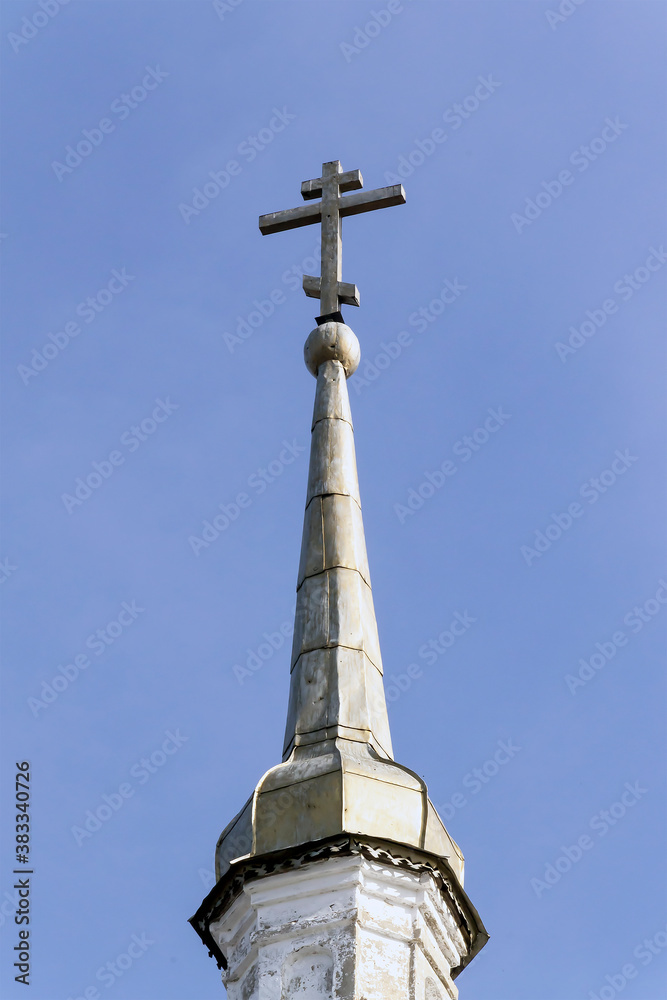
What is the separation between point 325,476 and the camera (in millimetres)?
12820

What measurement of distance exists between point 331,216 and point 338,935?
666 cm

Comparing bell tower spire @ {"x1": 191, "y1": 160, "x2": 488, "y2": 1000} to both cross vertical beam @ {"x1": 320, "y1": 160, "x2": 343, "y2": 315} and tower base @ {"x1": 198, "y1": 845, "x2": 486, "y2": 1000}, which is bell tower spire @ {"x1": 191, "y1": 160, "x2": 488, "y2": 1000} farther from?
cross vertical beam @ {"x1": 320, "y1": 160, "x2": 343, "y2": 315}

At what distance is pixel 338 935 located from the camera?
985 centimetres

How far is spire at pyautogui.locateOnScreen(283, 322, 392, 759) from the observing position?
36.5 feet

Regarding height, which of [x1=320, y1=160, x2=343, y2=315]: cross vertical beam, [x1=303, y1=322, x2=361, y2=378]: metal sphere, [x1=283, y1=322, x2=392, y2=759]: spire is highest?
[x1=320, y1=160, x2=343, y2=315]: cross vertical beam

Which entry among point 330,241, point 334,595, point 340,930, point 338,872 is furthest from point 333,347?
point 340,930

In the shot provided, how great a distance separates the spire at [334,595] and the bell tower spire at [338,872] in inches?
0.7

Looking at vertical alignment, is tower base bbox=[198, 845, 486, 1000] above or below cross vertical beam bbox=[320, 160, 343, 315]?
below

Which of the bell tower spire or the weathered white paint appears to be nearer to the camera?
the weathered white paint

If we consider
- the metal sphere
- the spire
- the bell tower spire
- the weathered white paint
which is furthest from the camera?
the metal sphere

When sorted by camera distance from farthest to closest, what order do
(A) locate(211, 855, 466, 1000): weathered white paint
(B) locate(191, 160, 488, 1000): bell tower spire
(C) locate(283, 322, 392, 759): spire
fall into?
(C) locate(283, 322, 392, 759): spire < (B) locate(191, 160, 488, 1000): bell tower spire < (A) locate(211, 855, 466, 1000): weathered white paint

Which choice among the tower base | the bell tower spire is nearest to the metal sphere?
the bell tower spire

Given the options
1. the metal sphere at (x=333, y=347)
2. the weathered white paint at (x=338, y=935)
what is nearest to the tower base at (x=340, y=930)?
the weathered white paint at (x=338, y=935)

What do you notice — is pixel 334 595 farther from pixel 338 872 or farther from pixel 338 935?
pixel 338 935
